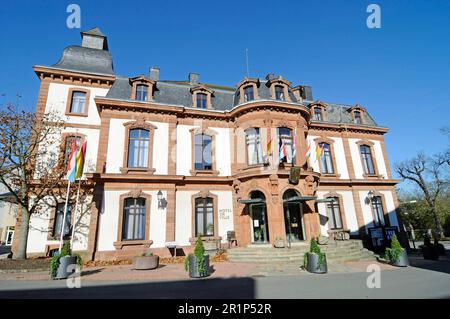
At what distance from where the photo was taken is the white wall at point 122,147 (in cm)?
1458

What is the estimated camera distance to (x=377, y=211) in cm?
1938

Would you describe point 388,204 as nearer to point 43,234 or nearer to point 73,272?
point 73,272

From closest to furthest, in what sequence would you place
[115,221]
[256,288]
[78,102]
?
[256,288] < [115,221] < [78,102]

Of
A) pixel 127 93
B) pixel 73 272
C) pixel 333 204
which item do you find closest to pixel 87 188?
pixel 73 272

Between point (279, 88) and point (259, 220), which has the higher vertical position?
point (279, 88)

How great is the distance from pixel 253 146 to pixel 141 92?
901 cm

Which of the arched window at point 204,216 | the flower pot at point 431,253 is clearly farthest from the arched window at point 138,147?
the flower pot at point 431,253

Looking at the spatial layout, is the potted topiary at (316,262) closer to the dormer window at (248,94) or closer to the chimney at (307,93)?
the dormer window at (248,94)

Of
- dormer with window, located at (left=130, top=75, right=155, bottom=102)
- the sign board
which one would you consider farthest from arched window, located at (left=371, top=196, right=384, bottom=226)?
dormer with window, located at (left=130, top=75, right=155, bottom=102)

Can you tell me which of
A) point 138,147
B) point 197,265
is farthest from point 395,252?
point 138,147

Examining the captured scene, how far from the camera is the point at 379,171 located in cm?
2050

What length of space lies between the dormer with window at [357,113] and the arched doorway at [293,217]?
11.7m

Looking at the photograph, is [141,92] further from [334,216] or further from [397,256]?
[397,256]

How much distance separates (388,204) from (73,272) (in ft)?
74.3
